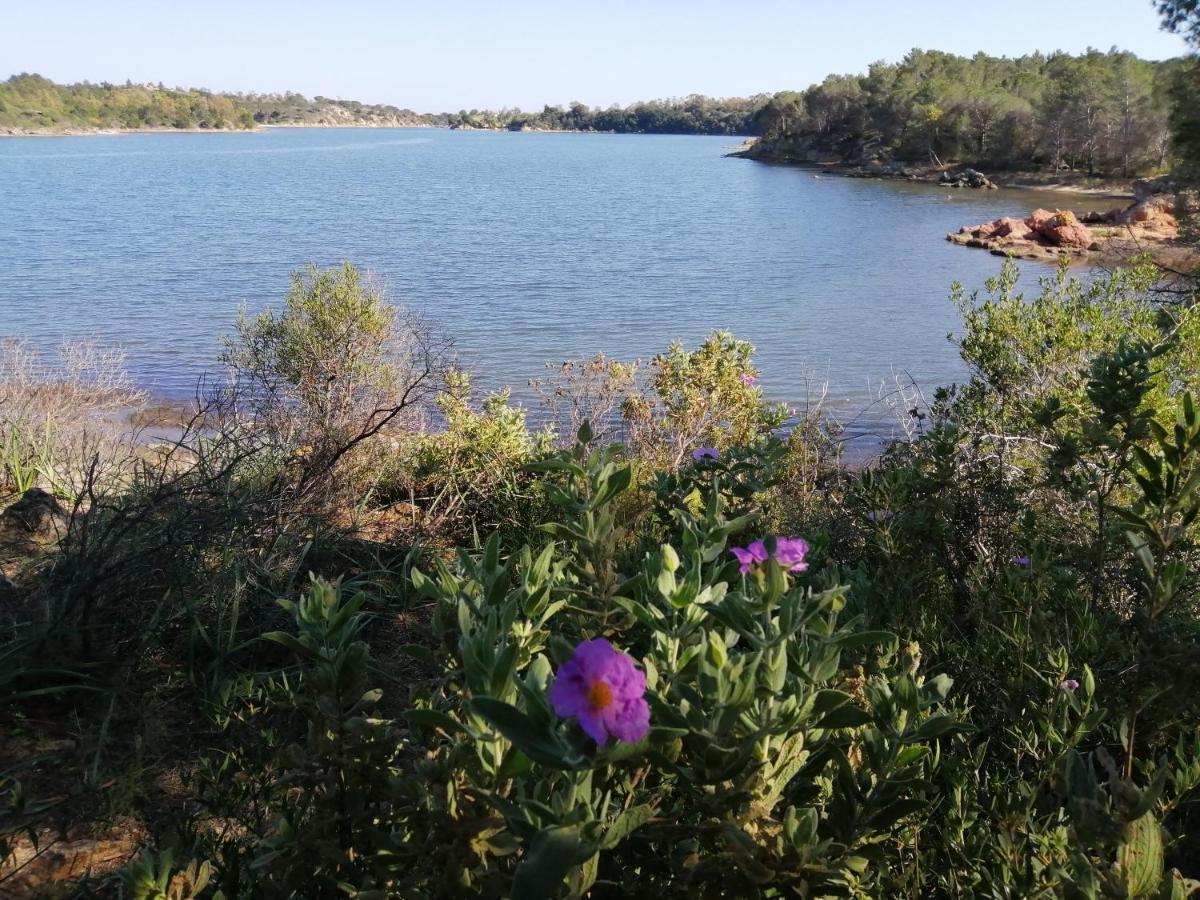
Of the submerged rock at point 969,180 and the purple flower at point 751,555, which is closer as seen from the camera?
the purple flower at point 751,555

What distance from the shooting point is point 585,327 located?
70.4 ft

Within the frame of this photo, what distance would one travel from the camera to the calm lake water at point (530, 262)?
1953 cm

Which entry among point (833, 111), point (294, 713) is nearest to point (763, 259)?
point (294, 713)

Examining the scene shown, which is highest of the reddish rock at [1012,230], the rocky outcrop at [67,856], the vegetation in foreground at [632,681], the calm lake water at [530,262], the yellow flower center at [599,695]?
the yellow flower center at [599,695]

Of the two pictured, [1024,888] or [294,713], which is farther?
[294,713]

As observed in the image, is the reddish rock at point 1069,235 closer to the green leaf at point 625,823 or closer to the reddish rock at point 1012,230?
the reddish rock at point 1012,230

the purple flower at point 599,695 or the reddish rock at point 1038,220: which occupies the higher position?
the purple flower at point 599,695

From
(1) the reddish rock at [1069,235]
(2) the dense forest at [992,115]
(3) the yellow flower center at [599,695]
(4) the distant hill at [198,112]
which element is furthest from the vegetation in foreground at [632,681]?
(4) the distant hill at [198,112]

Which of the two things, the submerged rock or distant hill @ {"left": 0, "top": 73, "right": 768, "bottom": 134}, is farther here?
distant hill @ {"left": 0, "top": 73, "right": 768, "bottom": 134}

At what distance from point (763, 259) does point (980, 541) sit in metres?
30.7

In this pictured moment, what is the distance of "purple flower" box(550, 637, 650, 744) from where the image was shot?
112 centimetres

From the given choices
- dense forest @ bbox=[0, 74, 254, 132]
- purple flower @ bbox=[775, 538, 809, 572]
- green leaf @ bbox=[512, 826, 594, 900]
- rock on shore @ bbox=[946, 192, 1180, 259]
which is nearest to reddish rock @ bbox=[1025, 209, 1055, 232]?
rock on shore @ bbox=[946, 192, 1180, 259]

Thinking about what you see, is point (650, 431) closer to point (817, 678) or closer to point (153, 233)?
point (817, 678)

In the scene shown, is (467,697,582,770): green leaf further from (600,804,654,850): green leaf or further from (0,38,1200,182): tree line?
(0,38,1200,182): tree line
